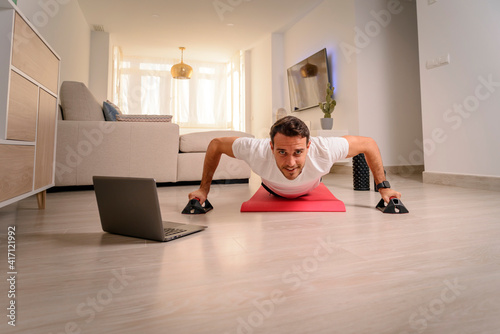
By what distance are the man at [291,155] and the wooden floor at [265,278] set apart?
29 centimetres

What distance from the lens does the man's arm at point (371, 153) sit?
5.22ft

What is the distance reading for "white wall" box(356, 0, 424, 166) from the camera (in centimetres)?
398

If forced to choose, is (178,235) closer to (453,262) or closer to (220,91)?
(453,262)

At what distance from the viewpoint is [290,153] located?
136cm

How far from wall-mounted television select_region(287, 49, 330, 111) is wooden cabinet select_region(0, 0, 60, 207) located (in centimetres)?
369

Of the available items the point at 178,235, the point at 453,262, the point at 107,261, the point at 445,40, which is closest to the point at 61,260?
the point at 107,261

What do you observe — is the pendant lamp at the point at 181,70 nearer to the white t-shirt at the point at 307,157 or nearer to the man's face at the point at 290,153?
the white t-shirt at the point at 307,157

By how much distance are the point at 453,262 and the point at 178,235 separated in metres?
0.91

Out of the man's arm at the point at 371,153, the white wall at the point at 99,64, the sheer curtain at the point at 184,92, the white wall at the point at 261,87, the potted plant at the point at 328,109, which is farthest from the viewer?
the sheer curtain at the point at 184,92

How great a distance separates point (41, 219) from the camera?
1467mm

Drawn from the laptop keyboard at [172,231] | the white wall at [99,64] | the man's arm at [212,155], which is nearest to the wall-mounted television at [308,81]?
the man's arm at [212,155]

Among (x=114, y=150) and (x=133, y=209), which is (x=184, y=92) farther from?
(x=133, y=209)

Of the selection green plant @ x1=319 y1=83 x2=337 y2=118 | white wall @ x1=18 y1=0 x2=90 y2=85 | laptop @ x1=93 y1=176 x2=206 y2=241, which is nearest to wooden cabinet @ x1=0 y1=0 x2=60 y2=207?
laptop @ x1=93 y1=176 x2=206 y2=241

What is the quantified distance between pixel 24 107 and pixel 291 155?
1276mm
